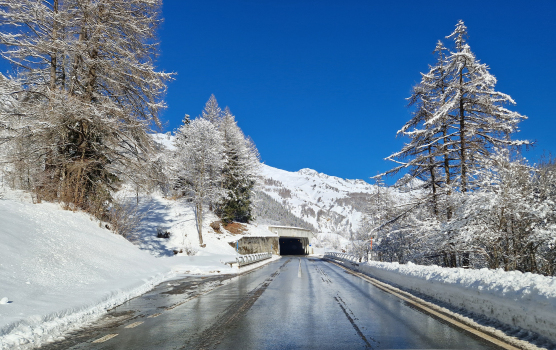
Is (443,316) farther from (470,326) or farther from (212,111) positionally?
(212,111)

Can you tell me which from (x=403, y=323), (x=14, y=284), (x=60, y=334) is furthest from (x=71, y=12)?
(x=403, y=323)

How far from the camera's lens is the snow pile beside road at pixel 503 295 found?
17.9ft

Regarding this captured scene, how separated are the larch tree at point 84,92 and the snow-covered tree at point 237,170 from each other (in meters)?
32.0

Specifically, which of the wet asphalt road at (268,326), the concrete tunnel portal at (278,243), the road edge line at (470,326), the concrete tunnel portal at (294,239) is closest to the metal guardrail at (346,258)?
the concrete tunnel portal at (278,243)

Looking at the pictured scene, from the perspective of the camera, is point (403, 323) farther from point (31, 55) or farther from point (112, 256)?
point (31, 55)

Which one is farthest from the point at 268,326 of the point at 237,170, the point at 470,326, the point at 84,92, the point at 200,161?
the point at 237,170

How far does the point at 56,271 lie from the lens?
925 centimetres

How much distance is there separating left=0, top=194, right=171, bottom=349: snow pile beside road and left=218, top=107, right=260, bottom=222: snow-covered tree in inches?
1366

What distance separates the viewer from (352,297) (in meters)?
11.1

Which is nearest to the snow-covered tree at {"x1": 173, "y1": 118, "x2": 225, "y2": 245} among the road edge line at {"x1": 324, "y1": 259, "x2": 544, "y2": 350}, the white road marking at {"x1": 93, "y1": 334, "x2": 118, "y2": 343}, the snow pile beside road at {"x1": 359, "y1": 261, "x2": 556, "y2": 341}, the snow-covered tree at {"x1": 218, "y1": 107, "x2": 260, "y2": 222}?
the snow-covered tree at {"x1": 218, "y1": 107, "x2": 260, "y2": 222}

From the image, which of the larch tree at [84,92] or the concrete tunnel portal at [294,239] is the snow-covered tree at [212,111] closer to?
the concrete tunnel portal at [294,239]

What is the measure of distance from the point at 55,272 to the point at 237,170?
42889mm

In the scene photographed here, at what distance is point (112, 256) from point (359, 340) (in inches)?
416

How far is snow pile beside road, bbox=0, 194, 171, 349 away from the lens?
6.23 metres
